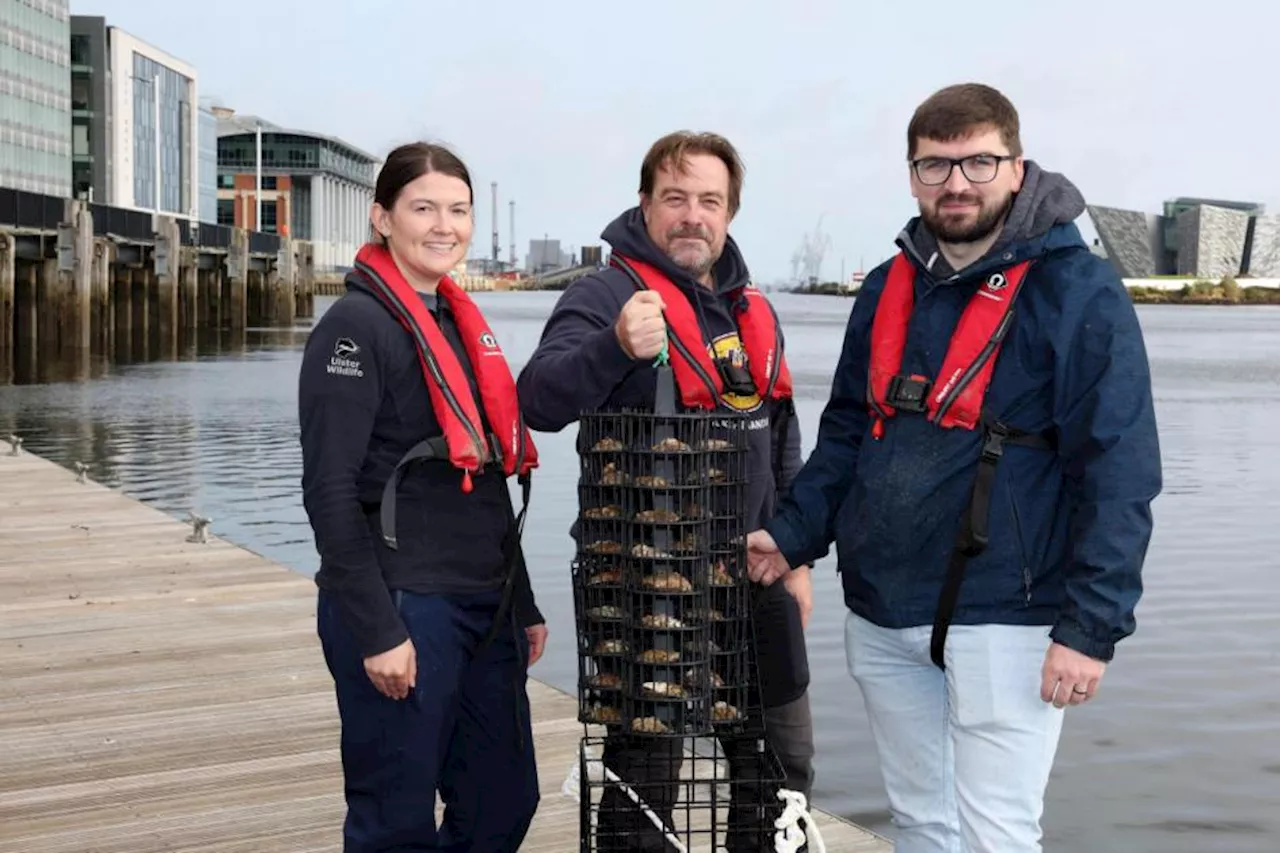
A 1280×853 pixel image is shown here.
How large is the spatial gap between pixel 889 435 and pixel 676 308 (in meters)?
0.64


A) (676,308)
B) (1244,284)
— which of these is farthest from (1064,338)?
(1244,284)

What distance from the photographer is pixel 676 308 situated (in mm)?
4039

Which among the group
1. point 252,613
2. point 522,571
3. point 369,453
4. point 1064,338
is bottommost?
point 252,613

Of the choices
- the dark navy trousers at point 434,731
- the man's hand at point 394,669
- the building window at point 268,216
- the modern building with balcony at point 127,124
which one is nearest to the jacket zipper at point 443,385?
the dark navy trousers at point 434,731

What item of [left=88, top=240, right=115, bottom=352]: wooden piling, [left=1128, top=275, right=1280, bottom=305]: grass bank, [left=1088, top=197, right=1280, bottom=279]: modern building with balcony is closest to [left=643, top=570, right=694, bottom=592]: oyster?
[left=88, top=240, right=115, bottom=352]: wooden piling

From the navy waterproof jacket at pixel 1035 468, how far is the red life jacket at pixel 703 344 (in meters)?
0.39

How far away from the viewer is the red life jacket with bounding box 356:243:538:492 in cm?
368

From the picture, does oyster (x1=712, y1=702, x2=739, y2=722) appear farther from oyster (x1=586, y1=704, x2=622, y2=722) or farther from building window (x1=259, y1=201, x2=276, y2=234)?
building window (x1=259, y1=201, x2=276, y2=234)

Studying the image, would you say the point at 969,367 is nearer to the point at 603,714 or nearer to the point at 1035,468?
the point at 1035,468

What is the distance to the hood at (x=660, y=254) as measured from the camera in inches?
162

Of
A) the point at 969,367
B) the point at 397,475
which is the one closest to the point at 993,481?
the point at 969,367

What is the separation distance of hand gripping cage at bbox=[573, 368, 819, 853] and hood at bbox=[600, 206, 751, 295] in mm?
332

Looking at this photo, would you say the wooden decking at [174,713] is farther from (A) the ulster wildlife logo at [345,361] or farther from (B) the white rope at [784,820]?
(A) the ulster wildlife logo at [345,361]

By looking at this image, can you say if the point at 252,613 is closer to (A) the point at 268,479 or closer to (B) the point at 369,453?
(B) the point at 369,453
